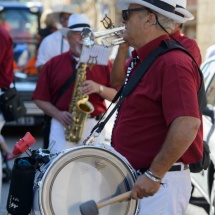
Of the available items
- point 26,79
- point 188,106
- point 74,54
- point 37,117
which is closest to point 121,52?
point 188,106

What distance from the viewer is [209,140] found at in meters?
5.91

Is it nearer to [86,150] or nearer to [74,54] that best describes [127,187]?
[86,150]

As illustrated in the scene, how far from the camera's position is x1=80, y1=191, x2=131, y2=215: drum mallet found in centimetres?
326

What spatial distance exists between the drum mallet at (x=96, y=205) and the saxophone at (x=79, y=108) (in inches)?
111

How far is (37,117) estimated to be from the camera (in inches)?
450

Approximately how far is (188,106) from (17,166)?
876mm

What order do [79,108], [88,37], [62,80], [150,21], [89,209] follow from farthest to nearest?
1. [62,80]
2. [79,108]
3. [88,37]
4. [150,21]
5. [89,209]

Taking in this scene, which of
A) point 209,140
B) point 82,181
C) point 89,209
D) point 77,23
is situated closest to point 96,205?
point 89,209

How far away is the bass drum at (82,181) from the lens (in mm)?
3311

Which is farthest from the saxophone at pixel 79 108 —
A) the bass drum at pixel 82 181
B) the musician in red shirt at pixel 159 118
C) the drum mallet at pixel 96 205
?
the drum mallet at pixel 96 205

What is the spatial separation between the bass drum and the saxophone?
2689 millimetres

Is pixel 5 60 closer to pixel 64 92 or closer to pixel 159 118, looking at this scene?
pixel 64 92

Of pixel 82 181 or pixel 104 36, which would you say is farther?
pixel 104 36

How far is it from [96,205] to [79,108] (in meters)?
2.86
